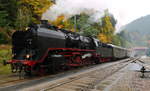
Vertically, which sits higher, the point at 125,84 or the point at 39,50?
the point at 39,50

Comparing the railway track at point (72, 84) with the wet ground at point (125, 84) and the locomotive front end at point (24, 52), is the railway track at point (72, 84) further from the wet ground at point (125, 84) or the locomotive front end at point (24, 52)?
the locomotive front end at point (24, 52)

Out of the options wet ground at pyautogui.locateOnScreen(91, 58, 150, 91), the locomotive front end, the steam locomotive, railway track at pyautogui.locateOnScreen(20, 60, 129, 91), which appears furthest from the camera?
the steam locomotive

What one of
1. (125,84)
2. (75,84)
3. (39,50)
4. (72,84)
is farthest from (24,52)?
(125,84)

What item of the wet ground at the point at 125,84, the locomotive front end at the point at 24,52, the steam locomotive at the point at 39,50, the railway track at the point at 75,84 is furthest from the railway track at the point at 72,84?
the locomotive front end at the point at 24,52

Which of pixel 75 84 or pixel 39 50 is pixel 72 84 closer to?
pixel 75 84

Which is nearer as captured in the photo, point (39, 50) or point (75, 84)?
point (75, 84)

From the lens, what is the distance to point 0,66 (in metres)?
14.3

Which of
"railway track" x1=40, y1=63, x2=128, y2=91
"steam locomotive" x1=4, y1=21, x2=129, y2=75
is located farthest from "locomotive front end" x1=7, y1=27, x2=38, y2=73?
"railway track" x1=40, y1=63, x2=128, y2=91

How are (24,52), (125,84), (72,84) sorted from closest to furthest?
1. (72,84)
2. (125,84)
3. (24,52)

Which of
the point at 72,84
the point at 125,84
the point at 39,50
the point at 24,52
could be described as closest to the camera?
the point at 72,84

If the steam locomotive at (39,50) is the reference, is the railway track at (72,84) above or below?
below

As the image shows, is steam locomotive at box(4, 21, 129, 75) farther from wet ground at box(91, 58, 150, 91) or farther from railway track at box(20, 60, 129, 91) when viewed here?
wet ground at box(91, 58, 150, 91)

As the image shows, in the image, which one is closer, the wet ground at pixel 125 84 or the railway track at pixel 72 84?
the railway track at pixel 72 84

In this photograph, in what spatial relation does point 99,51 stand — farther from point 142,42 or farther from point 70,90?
point 142,42
